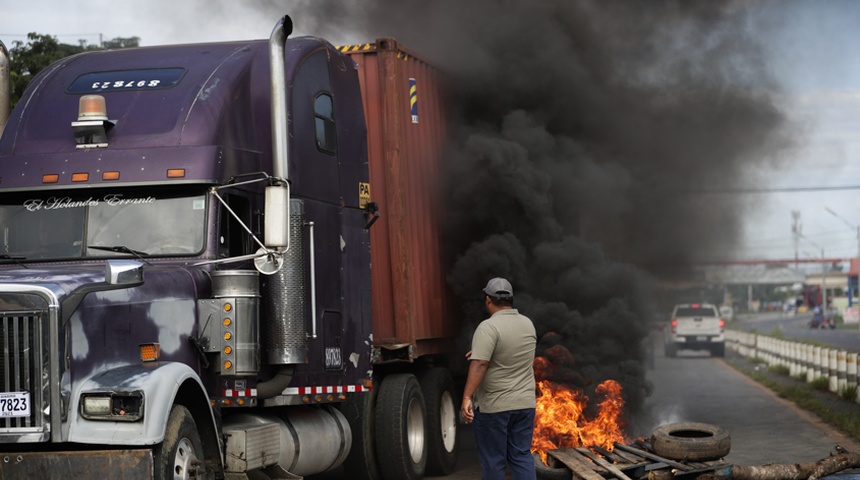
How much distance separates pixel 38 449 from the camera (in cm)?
739

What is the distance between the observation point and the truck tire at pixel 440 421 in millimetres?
13492

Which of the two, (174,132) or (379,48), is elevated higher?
(379,48)

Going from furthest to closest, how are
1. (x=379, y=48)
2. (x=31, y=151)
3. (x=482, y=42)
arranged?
(x=482, y=42) < (x=379, y=48) < (x=31, y=151)

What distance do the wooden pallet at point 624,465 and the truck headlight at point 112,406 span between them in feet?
14.8

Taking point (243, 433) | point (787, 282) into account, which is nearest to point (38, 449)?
point (243, 433)

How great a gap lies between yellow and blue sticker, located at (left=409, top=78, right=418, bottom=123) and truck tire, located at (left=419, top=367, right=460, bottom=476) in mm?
2906

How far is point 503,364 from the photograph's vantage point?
372 inches

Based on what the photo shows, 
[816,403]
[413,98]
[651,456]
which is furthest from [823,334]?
[651,456]

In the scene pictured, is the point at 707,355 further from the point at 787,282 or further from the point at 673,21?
the point at 787,282

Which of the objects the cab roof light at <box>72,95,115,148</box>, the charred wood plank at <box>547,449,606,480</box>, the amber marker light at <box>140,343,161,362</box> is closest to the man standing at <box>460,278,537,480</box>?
the charred wood plank at <box>547,449,606,480</box>

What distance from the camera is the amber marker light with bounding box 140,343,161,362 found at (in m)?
8.00

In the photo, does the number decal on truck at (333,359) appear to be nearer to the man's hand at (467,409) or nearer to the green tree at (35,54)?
the man's hand at (467,409)

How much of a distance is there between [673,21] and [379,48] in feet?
20.0

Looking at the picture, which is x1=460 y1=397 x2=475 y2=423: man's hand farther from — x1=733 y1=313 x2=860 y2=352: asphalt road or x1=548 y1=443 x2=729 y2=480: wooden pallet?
x1=733 y1=313 x2=860 y2=352: asphalt road
